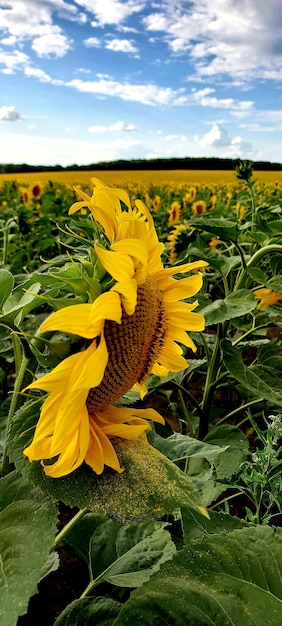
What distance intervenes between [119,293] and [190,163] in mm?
22791

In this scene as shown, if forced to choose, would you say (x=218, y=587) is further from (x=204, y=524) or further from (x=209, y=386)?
(x=209, y=386)

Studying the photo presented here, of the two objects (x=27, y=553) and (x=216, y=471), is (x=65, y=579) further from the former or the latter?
(x=27, y=553)

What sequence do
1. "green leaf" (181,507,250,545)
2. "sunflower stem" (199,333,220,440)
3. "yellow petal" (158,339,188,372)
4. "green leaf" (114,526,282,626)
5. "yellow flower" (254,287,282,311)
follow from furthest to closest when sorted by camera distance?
"yellow flower" (254,287,282,311)
"sunflower stem" (199,333,220,440)
"green leaf" (181,507,250,545)
"yellow petal" (158,339,188,372)
"green leaf" (114,526,282,626)

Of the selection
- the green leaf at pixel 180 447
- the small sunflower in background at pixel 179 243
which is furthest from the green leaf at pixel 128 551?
the small sunflower in background at pixel 179 243

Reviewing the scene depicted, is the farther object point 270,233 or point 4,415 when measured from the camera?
point 270,233

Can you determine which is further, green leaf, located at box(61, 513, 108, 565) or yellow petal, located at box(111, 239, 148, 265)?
green leaf, located at box(61, 513, 108, 565)

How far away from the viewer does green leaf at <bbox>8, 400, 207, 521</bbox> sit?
585 mm

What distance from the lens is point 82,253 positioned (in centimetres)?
84

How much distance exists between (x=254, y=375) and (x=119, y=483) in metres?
0.78

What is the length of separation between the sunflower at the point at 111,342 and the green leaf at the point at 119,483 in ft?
0.05

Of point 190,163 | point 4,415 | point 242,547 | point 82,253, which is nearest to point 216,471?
point 4,415

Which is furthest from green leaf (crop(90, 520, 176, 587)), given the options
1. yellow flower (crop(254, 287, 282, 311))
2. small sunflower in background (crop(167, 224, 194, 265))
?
small sunflower in background (crop(167, 224, 194, 265))

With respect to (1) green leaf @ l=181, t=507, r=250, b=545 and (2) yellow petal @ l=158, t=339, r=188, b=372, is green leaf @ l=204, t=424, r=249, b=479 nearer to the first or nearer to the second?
(1) green leaf @ l=181, t=507, r=250, b=545

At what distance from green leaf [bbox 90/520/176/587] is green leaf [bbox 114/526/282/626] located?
34cm
